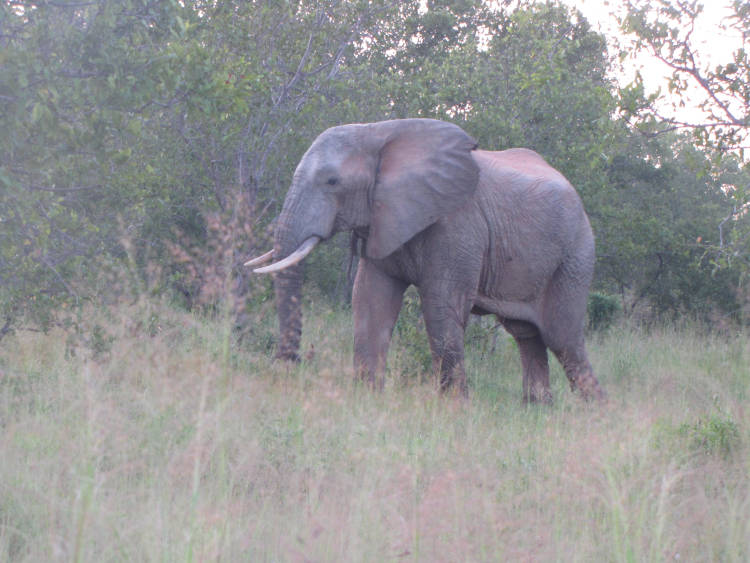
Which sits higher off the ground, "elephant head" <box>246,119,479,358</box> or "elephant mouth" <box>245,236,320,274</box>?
"elephant head" <box>246,119,479,358</box>

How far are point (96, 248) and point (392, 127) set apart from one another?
94.3 inches

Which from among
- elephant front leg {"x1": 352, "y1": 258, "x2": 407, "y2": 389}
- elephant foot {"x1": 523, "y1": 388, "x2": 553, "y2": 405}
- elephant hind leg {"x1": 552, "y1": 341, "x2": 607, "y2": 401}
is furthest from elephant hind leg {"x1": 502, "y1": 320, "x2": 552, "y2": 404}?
elephant front leg {"x1": 352, "y1": 258, "x2": 407, "y2": 389}

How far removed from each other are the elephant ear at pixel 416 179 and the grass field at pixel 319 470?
116 cm

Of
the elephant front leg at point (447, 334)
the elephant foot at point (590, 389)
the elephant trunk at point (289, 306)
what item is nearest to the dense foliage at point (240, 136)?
the elephant trunk at point (289, 306)

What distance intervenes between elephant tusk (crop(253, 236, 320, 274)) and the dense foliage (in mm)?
229

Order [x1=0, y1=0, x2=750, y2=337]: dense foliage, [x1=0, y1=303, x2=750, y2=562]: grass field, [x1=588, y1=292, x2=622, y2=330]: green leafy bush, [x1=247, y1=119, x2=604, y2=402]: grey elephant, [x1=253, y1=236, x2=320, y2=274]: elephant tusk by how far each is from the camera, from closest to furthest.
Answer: [x1=0, y1=303, x2=750, y2=562]: grass field → [x1=0, y1=0, x2=750, y2=337]: dense foliage → [x1=253, y1=236, x2=320, y2=274]: elephant tusk → [x1=247, y1=119, x2=604, y2=402]: grey elephant → [x1=588, y1=292, x2=622, y2=330]: green leafy bush

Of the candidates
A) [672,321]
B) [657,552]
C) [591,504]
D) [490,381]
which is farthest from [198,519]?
[672,321]

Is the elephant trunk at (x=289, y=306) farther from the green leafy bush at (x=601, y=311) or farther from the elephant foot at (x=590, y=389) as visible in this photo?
the green leafy bush at (x=601, y=311)

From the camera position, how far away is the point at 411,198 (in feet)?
20.9

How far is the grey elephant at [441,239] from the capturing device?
6.23 metres

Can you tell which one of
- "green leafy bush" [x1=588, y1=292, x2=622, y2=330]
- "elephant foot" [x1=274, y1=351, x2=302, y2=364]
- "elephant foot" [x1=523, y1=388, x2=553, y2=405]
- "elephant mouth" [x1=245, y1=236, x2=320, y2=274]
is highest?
"elephant mouth" [x1=245, y1=236, x2=320, y2=274]

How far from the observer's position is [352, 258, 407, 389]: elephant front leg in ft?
21.3

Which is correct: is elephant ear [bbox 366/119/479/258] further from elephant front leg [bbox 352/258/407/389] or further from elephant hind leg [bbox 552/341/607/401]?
elephant hind leg [bbox 552/341/607/401]

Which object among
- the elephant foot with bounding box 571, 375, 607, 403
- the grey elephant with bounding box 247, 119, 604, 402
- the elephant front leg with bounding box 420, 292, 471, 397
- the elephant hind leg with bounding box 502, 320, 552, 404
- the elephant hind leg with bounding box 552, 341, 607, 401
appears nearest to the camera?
the grey elephant with bounding box 247, 119, 604, 402
